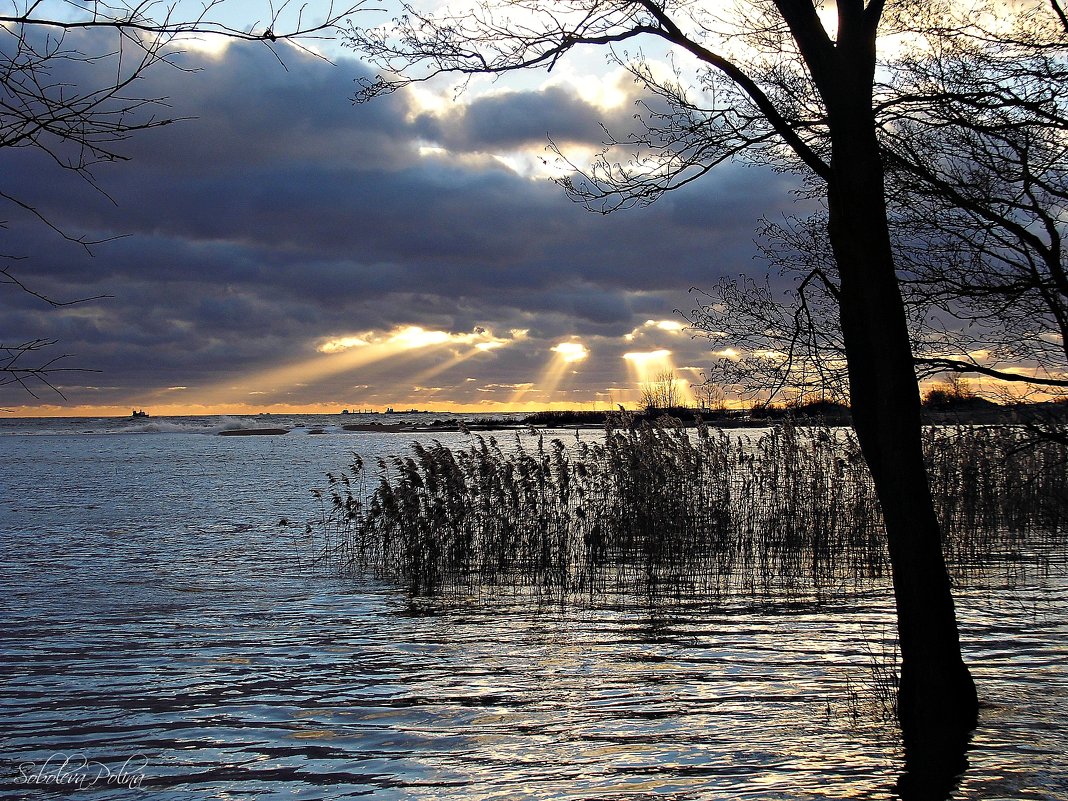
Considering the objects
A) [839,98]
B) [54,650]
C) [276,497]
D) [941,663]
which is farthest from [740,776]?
[276,497]

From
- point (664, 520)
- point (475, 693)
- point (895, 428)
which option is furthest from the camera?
point (664, 520)

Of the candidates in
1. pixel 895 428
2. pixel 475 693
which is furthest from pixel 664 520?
pixel 895 428

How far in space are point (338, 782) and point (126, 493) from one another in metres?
30.5

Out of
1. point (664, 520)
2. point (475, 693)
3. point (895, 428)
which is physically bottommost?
point (475, 693)

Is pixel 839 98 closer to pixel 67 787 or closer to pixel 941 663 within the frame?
pixel 941 663

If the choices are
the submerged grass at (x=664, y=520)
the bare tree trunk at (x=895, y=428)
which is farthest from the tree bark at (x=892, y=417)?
the submerged grass at (x=664, y=520)

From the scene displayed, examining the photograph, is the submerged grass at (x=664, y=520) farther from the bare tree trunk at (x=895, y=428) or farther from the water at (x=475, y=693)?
the bare tree trunk at (x=895, y=428)

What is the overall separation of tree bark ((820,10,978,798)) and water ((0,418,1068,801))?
370 millimetres

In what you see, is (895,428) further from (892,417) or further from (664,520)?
(664,520)

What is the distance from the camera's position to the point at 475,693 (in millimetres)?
8156

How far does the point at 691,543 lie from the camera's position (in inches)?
616

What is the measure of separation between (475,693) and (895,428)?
4517 mm

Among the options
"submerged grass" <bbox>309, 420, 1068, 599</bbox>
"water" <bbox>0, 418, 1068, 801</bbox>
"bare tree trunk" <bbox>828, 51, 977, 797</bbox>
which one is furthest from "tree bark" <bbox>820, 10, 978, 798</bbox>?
"submerged grass" <bbox>309, 420, 1068, 599</bbox>

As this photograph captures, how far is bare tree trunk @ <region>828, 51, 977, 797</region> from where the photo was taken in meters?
6.45
